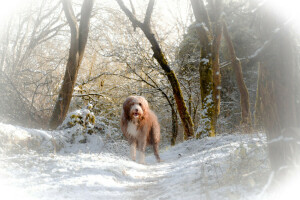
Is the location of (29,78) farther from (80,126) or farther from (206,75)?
(206,75)

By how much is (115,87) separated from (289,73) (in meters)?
13.2

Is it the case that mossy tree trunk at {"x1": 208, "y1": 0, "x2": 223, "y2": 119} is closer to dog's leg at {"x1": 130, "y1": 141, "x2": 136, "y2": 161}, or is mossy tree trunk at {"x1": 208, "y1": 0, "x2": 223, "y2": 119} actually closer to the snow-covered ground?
dog's leg at {"x1": 130, "y1": 141, "x2": 136, "y2": 161}

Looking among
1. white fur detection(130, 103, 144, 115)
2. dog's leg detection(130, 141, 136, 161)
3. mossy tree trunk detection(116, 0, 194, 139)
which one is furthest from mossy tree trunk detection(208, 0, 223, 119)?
dog's leg detection(130, 141, 136, 161)

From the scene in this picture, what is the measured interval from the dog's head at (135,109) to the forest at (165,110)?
94 cm

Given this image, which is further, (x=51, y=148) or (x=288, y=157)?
(x=51, y=148)

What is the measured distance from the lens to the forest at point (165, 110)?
115 inches

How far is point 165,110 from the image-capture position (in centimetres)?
1780

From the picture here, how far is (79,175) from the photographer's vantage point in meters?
4.12

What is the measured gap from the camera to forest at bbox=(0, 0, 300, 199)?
2.91 metres

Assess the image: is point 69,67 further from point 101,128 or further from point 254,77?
point 254,77

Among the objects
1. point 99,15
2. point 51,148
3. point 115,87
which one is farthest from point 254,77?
point 51,148

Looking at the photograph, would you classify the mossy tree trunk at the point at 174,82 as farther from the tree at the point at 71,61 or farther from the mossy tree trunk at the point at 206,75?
A: the tree at the point at 71,61

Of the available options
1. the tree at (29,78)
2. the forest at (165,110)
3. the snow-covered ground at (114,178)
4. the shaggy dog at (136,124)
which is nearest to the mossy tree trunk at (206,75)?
the forest at (165,110)

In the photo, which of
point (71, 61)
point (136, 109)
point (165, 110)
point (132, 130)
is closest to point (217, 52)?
point (136, 109)
